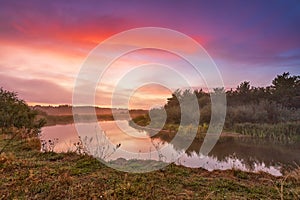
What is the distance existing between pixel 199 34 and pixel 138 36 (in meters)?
3.25

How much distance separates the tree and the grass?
8.23 m

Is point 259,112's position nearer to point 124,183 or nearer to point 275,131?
point 275,131

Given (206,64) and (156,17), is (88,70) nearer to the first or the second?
(206,64)

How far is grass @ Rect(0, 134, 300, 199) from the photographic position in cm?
304

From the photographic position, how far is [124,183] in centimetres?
342

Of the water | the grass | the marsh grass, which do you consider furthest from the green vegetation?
the grass

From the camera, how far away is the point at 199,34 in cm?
772

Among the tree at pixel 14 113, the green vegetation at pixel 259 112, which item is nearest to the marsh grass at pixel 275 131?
the green vegetation at pixel 259 112

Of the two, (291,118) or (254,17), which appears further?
(291,118)

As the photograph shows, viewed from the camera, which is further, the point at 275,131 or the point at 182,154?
the point at 275,131

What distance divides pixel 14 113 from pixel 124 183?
36.8 feet

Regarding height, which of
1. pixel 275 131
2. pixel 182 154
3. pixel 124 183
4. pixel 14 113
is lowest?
pixel 182 154

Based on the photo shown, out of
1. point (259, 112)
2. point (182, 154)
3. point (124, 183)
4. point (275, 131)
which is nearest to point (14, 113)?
point (182, 154)

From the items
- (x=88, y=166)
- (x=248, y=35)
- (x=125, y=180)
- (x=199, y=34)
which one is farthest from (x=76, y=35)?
(x=248, y=35)
